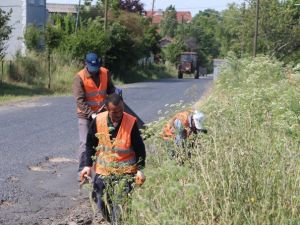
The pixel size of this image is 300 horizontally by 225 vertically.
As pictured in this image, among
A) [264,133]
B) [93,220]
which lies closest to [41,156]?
[93,220]

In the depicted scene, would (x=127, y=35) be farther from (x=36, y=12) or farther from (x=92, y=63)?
(x=92, y=63)

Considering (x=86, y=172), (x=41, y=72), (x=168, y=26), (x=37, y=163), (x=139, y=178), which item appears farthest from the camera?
(x=168, y=26)

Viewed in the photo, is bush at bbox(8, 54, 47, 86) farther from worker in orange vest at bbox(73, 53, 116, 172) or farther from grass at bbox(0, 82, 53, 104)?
worker in orange vest at bbox(73, 53, 116, 172)

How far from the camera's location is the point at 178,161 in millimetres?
5168

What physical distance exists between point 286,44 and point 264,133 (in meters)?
39.7

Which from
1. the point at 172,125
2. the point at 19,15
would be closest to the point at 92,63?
the point at 172,125

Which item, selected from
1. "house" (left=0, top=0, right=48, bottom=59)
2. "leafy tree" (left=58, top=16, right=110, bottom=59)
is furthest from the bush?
"house" (left=0, top=0, right=48, bottom=59)

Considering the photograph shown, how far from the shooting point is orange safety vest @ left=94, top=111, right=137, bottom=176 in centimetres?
505

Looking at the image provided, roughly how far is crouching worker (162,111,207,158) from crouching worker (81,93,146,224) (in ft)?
2.03

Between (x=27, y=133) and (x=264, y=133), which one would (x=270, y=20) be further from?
(x=264, y=133)

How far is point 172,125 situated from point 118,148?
2.08 meters

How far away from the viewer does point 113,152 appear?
16.9 ft

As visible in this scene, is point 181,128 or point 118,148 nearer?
point 118,148

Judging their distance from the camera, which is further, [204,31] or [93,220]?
[204,31]
